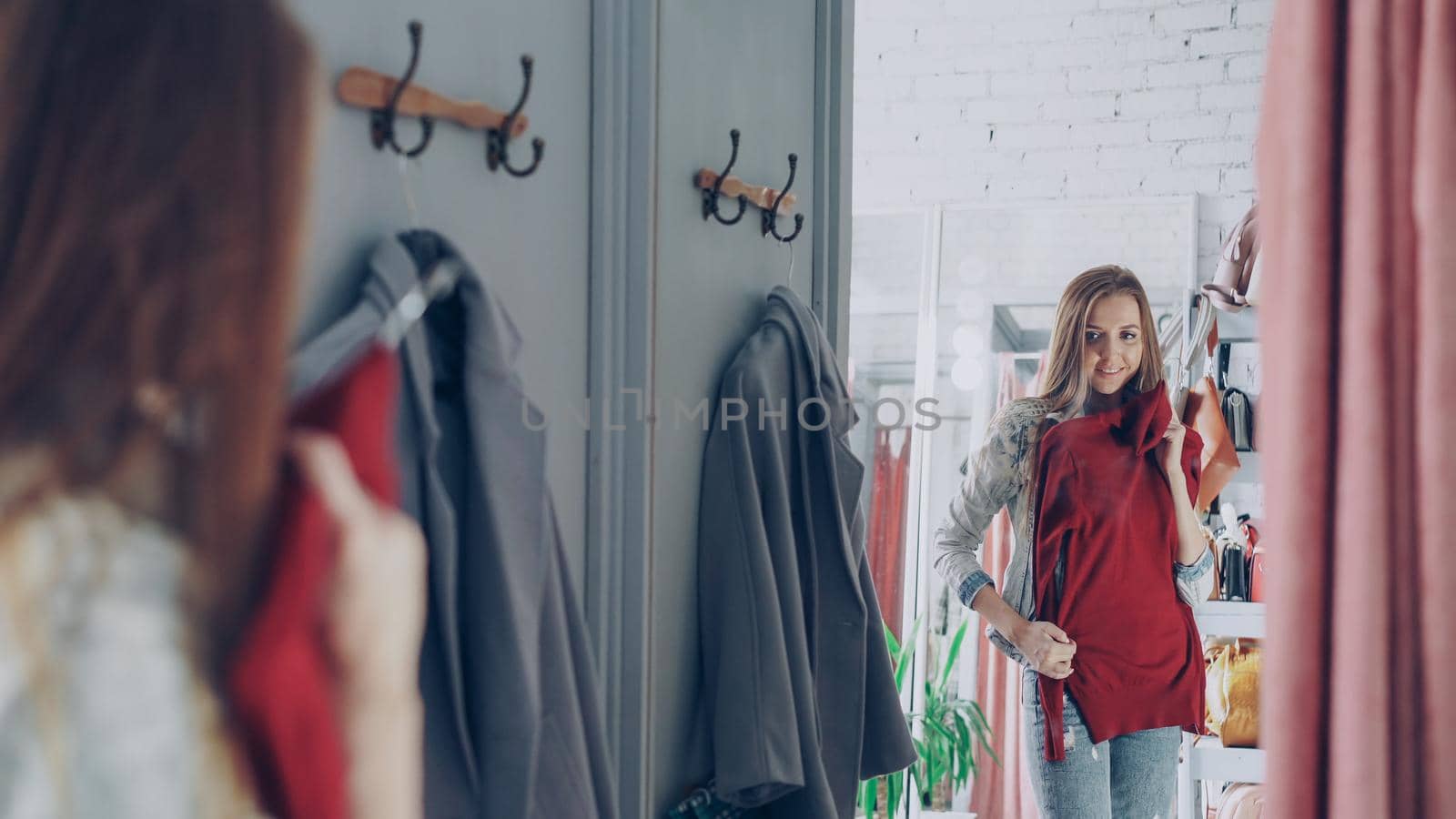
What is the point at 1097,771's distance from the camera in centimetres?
204

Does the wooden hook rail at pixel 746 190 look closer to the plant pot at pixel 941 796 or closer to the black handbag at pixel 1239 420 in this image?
the black handbag at pixel 1239 420

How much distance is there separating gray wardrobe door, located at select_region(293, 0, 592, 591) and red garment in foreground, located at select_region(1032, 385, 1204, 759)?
1157mm

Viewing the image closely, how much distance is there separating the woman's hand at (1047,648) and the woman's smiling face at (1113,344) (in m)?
0.47

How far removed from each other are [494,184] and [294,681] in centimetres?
67

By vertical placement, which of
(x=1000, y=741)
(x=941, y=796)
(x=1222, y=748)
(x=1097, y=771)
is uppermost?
(x=1097, y=771)

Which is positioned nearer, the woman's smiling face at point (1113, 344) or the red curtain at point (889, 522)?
the woman's smiling face at point (1113, 344)

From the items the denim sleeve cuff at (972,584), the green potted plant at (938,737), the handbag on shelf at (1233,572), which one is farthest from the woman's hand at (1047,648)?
the green potted plant at (938,737)

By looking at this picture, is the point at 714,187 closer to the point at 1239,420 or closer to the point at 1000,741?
the point at 1239,420

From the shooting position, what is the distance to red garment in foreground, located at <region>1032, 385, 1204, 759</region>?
6.75 feet

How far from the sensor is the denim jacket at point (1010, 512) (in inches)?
84.7

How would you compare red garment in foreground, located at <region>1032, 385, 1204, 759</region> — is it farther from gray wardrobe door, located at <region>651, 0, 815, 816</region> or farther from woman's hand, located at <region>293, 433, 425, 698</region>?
woman's hand, located at <region>293, 433, 425, 698</region>

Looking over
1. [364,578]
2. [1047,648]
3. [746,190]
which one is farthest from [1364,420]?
[1047,648]

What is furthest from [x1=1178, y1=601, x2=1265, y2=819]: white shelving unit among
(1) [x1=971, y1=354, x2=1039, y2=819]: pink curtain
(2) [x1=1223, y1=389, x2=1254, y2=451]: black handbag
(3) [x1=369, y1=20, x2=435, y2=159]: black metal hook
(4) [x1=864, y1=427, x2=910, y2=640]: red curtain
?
(3) [x1=369, y1=20, x2=435, y2=159]: black metal hook

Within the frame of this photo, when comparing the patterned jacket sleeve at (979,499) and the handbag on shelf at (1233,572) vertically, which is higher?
the patterned jacket sleeve at (979,499)
